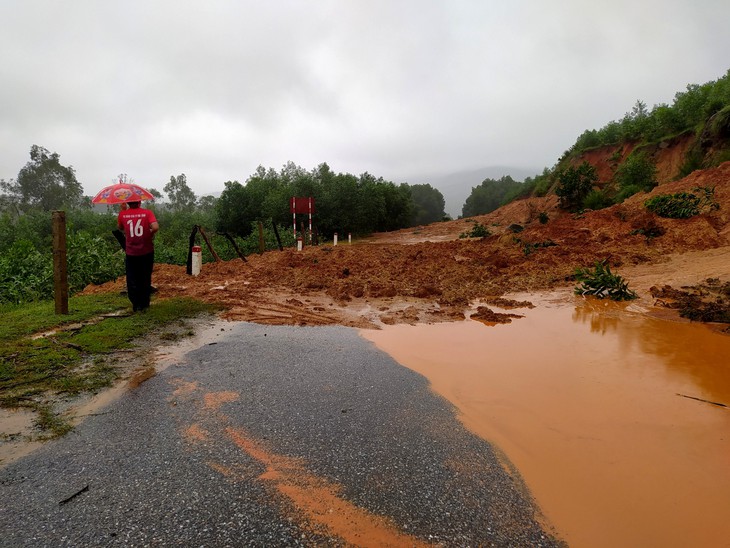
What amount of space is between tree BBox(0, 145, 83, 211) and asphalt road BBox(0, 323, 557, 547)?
69.5 m

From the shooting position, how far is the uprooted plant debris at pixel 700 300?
228 inches

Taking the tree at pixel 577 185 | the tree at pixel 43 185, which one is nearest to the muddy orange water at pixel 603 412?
the tree at pixel 577 185

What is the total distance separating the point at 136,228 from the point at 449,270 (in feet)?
23.5

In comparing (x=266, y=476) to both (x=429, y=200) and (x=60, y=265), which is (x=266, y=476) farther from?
(x=429, y=200)

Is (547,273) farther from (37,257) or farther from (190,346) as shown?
(37,257)

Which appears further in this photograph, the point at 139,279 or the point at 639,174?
the point at 639,174

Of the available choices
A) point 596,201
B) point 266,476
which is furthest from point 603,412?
point 596,201

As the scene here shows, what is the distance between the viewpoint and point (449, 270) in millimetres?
10469

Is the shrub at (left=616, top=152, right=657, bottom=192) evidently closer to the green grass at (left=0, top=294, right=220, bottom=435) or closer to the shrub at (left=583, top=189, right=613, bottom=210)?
the shrub at (left=583, top=189, right=613, bottom=210)

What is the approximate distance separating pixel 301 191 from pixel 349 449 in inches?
1128

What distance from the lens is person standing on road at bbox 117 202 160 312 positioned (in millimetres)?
5934

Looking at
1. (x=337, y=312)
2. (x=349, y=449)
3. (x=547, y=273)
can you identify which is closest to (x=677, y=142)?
(x=547, y=273)

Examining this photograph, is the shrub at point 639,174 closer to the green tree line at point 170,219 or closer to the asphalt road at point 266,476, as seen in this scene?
the green tree line at point 170,219

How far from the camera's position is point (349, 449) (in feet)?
9.02
